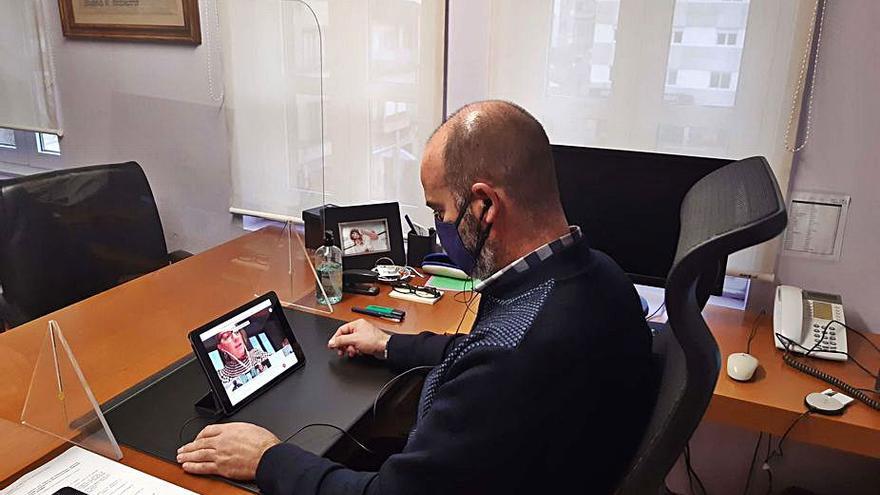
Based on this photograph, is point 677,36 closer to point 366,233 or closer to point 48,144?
point 366,233

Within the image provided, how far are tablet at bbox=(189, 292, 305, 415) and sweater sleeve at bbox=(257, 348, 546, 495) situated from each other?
1.47 feet

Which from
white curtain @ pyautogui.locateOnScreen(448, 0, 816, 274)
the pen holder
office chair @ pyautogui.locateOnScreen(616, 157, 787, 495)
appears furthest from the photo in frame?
office chair @ pyautogui.locateOnScreen(616, 157, 787, 495)

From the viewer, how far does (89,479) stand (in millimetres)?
1080

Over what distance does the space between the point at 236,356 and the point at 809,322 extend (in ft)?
4.65

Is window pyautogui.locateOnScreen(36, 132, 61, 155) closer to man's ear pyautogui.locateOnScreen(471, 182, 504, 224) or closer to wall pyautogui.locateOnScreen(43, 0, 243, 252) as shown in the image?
wall pyautogui.locateOnScreen(43, 0, 243, 252)

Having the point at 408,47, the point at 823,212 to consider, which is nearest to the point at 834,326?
the point at 823,212

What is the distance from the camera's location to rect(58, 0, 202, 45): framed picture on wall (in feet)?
8.10

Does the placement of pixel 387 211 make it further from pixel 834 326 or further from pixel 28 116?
pixel 28 116

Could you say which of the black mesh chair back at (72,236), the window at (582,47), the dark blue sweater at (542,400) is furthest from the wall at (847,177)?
the black mesh chair back at (72,236)

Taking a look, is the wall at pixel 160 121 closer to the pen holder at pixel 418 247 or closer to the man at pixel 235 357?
the pen holder at pixel 418 247

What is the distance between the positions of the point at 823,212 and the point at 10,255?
2380 mm

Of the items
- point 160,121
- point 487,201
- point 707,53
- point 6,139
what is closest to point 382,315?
point 487,201

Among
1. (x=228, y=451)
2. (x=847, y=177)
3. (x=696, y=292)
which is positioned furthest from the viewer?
(x=847, y=177)

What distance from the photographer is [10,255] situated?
6.61ft
